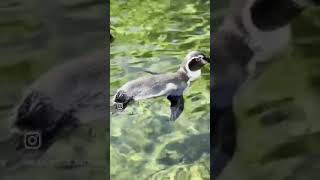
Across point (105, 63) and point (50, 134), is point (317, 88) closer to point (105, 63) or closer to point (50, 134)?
point (105, 63)

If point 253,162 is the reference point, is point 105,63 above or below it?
above

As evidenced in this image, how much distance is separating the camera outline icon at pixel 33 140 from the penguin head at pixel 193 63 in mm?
873

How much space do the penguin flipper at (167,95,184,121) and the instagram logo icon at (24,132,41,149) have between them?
73 centimetres

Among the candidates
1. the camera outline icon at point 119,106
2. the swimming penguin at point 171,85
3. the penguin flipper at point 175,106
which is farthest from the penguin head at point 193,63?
the camera outline icon at point 119,106

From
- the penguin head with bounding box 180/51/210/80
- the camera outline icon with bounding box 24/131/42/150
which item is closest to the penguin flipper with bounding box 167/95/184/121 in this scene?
the penguin head with bounding box 180/51/210/80

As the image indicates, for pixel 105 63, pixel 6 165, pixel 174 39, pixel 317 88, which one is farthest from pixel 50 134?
pixel 317 88

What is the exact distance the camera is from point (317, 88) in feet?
11.0

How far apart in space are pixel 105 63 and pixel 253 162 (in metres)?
0.99

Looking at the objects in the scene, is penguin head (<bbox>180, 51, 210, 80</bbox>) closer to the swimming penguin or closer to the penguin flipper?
the swimming penguin

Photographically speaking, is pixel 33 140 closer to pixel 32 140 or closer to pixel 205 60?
pixel 32 140

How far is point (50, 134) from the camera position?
3242 millimetres

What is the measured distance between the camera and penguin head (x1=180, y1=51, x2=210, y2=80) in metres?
3.30

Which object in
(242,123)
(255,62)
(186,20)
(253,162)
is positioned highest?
(186,20)

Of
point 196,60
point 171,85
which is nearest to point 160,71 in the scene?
point 171,85
